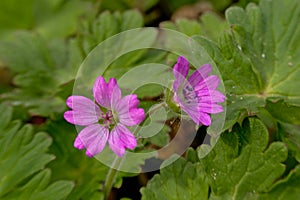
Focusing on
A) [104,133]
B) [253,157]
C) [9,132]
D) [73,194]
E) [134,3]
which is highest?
[134,3]

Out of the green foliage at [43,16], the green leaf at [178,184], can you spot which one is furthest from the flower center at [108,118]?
the green foliage at [43,16]

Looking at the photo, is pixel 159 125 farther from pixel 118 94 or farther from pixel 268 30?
pixel 268 30

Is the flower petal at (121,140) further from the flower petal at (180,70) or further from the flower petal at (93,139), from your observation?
the flower petal at (180,70)

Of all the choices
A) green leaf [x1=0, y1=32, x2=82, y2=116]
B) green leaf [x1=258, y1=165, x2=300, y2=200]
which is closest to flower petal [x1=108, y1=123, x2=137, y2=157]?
green leaf [x1=258, y1=165, x2=300, y2=200]

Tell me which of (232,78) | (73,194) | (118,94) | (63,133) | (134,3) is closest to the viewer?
(118,94)

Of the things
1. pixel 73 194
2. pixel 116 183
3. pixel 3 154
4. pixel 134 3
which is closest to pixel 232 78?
pixel 116 183

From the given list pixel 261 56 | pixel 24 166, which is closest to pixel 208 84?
pixel 261 56

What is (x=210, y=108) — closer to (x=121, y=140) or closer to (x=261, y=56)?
(x=121, y=140)
